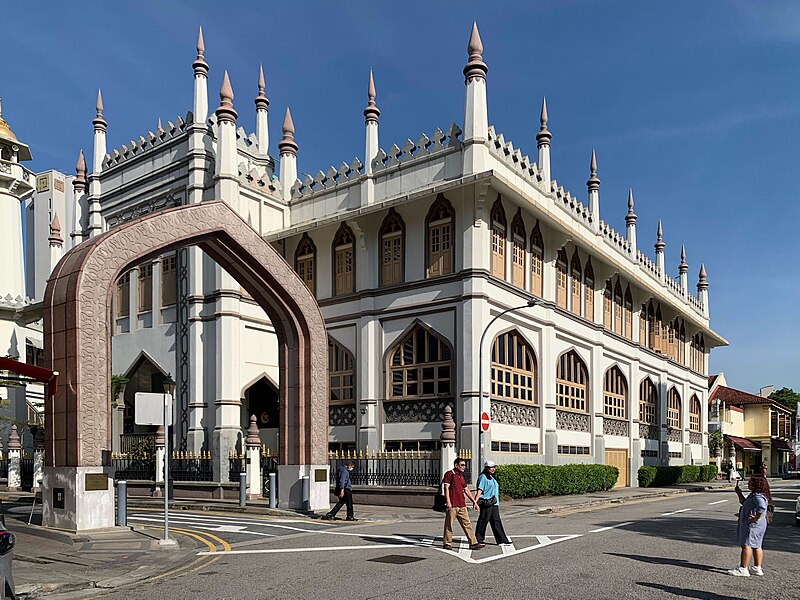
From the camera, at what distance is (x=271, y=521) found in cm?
1958

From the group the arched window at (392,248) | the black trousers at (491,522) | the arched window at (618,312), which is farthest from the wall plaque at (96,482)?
the arched window at (618,312)

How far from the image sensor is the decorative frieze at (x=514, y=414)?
27.5m

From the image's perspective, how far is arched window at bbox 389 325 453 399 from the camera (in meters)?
27.6

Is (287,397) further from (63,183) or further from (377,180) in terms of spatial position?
(63,183)

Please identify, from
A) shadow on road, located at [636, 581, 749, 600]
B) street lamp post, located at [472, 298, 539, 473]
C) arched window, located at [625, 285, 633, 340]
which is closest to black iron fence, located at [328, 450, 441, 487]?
street lamp post, located at [472, 298, 539, 473]

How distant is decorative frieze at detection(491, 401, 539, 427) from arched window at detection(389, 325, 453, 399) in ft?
6.06

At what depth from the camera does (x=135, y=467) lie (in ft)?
103

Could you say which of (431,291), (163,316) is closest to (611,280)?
(431,291)

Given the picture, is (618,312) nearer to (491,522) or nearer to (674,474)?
(674,474)

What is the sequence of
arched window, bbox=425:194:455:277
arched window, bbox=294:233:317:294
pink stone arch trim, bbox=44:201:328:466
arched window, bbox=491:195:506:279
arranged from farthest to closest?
arched window, bbox=294:233:317:294 → arched window, bbox=491:195:506:279 → arched window, bbox=425:194:455:277 → pink stone arch trim, bbox=44:201:328:466

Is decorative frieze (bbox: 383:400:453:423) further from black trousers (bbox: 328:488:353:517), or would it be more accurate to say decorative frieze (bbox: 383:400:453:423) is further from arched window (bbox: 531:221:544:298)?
Result: black trousers (bbox: 328:488:353:517)

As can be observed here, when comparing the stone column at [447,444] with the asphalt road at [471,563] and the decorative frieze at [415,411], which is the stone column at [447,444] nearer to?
the decorative frieze at [415,411]

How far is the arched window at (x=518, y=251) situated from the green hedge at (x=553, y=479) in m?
6.81

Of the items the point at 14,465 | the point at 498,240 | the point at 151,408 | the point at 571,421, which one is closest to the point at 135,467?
the point at 14,465
